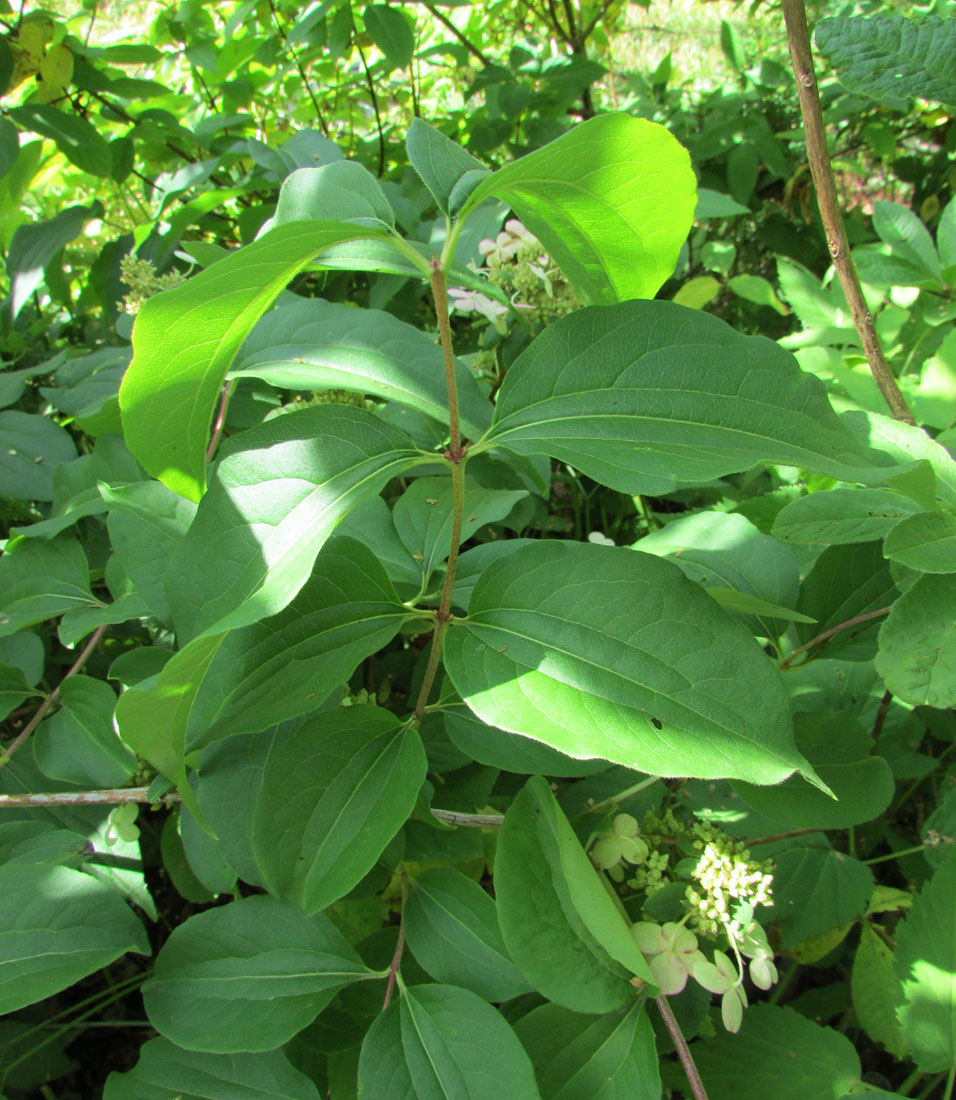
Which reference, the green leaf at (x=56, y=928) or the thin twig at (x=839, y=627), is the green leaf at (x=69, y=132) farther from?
the thin twig at (x=839, y=627)

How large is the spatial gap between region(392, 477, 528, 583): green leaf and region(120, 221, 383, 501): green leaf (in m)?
0.31

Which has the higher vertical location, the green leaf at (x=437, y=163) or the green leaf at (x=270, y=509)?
the green leaf at (x=437, y=163)


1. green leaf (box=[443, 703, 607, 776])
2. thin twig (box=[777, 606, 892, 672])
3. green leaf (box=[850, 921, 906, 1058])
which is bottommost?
green leaf (box=[850, 921, 906, 1058])

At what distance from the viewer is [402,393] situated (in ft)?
2.75

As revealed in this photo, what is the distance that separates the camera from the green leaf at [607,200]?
549mm

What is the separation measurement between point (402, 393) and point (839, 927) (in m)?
0.84

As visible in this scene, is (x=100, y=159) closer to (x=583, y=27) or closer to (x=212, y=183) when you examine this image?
(x=212, y=183)

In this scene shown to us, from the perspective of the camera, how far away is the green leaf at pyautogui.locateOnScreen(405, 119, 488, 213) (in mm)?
630

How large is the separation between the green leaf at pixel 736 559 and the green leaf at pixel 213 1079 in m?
0.60

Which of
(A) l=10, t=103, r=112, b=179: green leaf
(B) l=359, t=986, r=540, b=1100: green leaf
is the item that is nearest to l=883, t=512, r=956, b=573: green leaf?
(B) l=359, t=986, r=540, b=1100: green leaf

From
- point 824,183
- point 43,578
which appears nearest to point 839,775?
point 824,183

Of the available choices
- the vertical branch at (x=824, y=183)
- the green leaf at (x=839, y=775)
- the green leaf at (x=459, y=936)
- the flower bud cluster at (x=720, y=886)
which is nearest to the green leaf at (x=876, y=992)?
the green leaf at (x=839, y=775)

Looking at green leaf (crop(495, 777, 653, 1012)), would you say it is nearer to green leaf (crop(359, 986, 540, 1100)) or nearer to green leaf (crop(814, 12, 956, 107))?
green leaf (crop(359, 986, 540, 1100))

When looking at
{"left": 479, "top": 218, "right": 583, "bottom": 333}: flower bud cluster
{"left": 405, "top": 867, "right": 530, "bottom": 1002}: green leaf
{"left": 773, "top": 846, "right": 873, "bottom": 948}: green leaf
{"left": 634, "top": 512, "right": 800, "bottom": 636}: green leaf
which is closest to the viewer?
{"left": 405, "top": 867, "right": 530, "bottom": 1002}: green leaf
